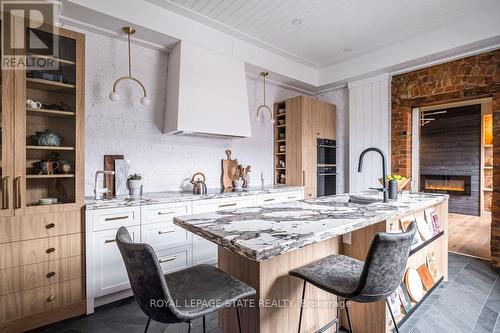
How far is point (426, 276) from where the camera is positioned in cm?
232

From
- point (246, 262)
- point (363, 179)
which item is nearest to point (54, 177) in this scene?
point (246, 262)

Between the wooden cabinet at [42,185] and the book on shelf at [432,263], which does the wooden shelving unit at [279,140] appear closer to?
the book on shelf at [432,263]

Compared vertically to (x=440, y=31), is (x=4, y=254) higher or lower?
lower

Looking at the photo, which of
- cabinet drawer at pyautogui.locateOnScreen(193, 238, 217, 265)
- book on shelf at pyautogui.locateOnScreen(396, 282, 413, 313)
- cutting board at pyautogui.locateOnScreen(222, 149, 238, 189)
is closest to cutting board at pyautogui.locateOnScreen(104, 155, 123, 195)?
cabinet drawer at pyautogui.locateOnScreen(193, 238, 217, 265)

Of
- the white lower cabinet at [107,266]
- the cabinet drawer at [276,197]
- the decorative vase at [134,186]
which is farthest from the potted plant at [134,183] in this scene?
the cabinet drawer at [276,197]

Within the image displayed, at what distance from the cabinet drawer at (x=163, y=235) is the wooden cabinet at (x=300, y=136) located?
85.0 inches

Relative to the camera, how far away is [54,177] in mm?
2188

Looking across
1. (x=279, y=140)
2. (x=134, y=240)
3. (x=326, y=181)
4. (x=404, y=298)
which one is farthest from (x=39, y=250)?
(x=326, y=181)

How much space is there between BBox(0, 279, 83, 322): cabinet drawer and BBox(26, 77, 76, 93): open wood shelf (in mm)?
1645

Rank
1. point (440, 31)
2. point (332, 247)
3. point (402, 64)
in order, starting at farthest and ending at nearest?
1. point (402, 64)
2. point (440, 31)
3. point (332, 247)

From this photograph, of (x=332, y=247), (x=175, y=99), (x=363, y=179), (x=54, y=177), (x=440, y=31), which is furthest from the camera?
(x=363, y=179)

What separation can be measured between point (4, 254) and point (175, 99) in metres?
2.05

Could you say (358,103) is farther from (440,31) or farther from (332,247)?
(332,247)

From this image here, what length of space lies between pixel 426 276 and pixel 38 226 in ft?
10.9
